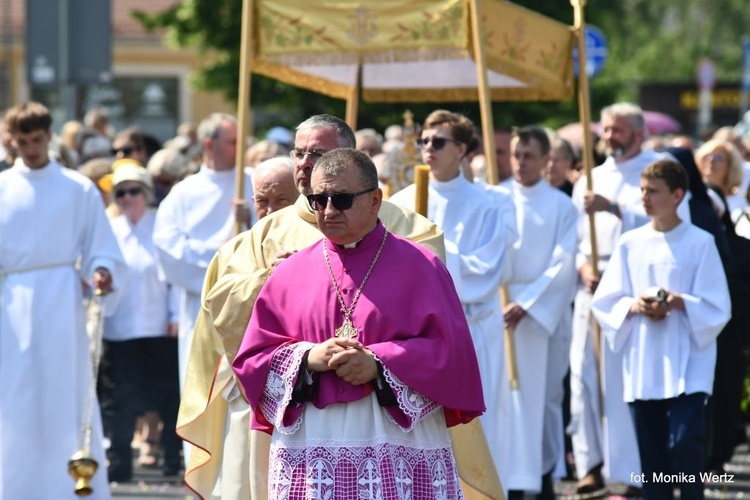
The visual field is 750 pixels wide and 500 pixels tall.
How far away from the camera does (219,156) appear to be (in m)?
11.0

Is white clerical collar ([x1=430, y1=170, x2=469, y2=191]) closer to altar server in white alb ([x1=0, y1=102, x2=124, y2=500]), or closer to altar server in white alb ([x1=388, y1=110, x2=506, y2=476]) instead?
altar server in white alb ([x1=388, y1=110, x2=506, y2=476])

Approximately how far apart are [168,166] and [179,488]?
2829 mm

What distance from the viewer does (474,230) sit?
9336 millimetres

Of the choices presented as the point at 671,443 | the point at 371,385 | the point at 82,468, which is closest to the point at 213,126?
the point at 82,468

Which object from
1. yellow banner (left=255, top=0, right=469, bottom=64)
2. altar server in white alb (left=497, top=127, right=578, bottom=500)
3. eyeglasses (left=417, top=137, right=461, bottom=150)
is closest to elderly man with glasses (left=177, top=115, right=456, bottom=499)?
eyeglasses (left=417, top=137, right=461, bottom=150)

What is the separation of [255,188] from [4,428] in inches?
123

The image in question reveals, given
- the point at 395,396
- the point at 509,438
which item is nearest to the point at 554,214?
the point at 509,438

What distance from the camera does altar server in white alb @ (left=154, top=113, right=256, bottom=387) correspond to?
10.6 metres

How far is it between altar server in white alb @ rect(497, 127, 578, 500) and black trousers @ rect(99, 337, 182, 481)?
263 cm

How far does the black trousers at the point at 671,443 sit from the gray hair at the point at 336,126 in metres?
2.85

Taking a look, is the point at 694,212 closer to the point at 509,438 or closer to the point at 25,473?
the point at 509,438

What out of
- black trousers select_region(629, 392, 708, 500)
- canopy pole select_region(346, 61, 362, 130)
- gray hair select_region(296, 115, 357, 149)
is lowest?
black trousers select_region(629, 392, 708, 500)

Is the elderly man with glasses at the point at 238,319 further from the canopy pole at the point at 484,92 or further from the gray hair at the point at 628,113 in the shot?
the gray hair at the point at 628,113

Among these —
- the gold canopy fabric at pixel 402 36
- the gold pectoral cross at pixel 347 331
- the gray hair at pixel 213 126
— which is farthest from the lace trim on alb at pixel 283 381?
the gray hair at pixel 213 126
